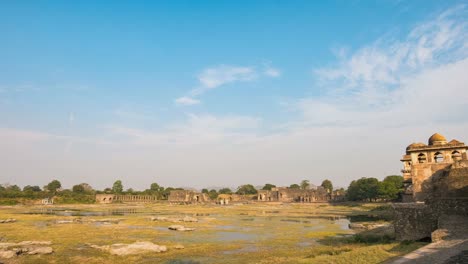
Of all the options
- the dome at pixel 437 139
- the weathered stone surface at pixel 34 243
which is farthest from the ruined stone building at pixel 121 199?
the dome at pixel 437 139

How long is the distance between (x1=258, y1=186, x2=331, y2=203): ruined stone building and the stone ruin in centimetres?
6306

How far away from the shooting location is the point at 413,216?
20875 mm

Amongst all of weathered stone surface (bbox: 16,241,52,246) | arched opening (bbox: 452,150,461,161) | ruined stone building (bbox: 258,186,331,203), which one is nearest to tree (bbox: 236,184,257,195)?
ruined stone building (bbox: 258,186,331,203)

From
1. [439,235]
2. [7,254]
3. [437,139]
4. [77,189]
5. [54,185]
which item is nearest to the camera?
[439,235]

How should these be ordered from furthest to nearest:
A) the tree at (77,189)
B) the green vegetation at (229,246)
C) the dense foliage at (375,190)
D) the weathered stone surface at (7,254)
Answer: the tree at (77,189), the dense foliage at (375,190), the weathered stone surface at (7,254), the green vegetation at (229,246)

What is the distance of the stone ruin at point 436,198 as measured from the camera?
19953mm

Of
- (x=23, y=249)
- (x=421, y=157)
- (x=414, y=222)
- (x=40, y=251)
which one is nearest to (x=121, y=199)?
(x=23, y=249)

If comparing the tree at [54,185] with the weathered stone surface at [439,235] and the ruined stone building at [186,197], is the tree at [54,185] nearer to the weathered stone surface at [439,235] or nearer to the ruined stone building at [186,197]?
the ruined stone building at [186,197]

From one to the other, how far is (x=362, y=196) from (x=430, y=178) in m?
58.3

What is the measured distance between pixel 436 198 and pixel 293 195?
315 feet

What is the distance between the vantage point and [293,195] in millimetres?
115562

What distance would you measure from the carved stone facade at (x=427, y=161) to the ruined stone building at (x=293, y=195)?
176 ft

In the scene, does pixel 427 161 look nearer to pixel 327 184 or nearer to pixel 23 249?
pixel 23 249

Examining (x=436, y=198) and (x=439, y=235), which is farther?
(x=436, y=198)
